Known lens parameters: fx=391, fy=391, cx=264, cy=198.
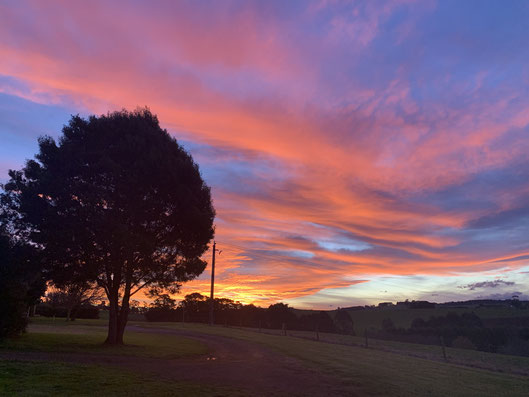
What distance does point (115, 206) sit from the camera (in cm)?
→ 2188

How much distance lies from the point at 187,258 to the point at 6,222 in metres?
10.2

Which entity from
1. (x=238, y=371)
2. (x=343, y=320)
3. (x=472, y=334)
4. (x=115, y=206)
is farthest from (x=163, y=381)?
(x=343, y=320)

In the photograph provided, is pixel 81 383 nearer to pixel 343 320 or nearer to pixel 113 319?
pixel 113 319

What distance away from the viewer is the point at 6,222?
21.4 meters

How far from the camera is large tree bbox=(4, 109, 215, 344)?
20.6 meters

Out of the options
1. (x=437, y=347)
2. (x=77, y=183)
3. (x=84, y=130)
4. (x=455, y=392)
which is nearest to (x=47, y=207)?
(x=77, y=183)

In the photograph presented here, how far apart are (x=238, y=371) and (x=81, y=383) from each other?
5.95 m

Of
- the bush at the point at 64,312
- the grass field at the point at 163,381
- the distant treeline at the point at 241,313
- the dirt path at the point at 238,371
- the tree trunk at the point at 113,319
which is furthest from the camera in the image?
the distant treeline at the point at 241,313

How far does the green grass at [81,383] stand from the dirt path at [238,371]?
3.69 ft

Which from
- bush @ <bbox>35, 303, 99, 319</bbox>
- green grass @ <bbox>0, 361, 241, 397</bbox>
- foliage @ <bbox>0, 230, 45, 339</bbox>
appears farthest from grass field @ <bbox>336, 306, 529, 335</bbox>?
green grass @ <bbox>0, 361, 241, 397</bbox>

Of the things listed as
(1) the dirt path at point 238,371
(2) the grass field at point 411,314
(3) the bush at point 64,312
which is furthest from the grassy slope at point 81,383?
(3) the bush at point 64,312

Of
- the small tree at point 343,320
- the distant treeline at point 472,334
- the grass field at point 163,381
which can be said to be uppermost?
the small tree at point 343,320

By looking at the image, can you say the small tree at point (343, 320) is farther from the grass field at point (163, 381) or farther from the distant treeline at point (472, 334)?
the grass field at point (163, 381)

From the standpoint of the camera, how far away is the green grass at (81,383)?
949 cm
